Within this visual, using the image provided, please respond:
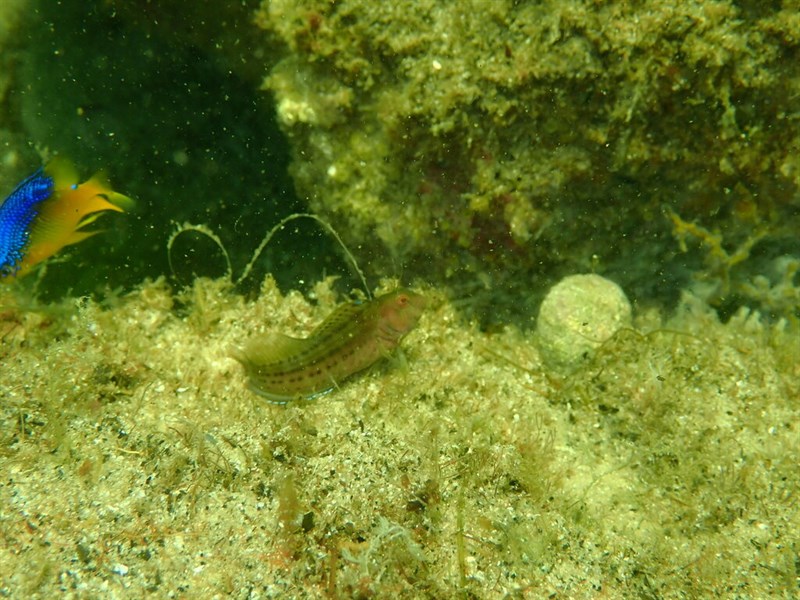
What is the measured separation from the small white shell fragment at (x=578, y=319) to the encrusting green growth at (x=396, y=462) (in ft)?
0.35

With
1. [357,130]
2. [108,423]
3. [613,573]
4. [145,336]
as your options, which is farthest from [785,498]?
[145,336]

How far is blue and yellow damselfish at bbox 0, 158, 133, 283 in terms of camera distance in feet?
11.1

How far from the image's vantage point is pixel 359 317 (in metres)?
3.75

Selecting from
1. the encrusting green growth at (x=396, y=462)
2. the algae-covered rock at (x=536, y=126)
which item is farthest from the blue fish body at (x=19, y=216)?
the algae-covered rock at (x=536, y=126)

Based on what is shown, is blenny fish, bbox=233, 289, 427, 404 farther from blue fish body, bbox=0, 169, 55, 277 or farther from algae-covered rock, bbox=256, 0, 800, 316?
blue fish body, bbox=0, 169, 55, 277

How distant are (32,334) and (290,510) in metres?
2.65

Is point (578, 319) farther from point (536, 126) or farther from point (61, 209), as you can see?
point (61, 209)

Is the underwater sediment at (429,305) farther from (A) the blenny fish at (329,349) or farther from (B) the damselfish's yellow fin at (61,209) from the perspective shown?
(B) the damselfish's yellow fin at (61,209)

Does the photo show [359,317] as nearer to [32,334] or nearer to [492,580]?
[492,580]

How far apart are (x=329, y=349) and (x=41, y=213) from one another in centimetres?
217

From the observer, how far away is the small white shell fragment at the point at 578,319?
12.6 ft

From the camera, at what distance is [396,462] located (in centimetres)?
304

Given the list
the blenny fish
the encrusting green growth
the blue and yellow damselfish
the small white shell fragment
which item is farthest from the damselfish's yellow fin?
the small white shell fragment

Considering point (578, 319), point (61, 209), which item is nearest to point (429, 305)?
point (578, 319)
